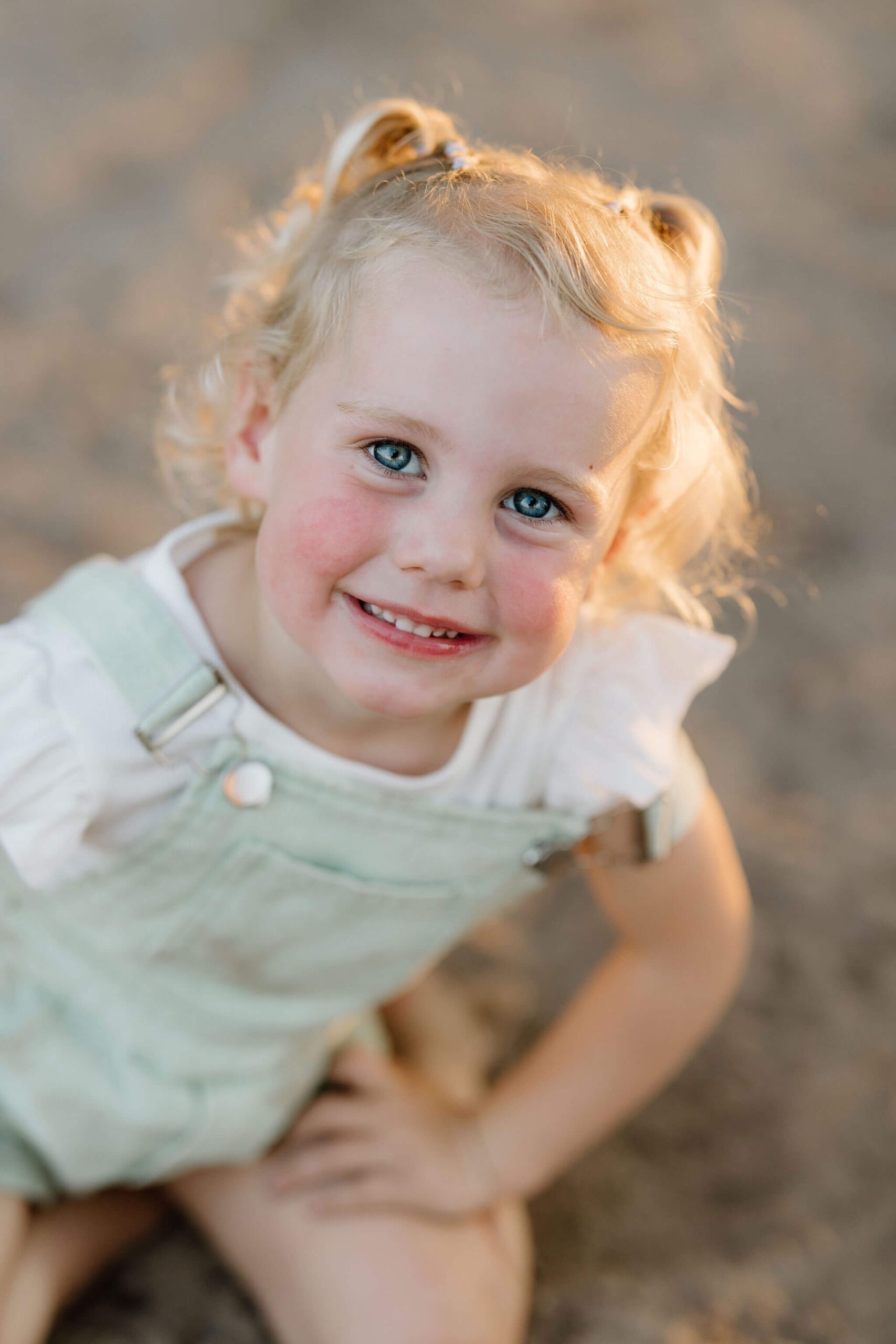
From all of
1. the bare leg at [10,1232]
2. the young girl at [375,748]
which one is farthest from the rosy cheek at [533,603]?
the bare leg at [10,1232]

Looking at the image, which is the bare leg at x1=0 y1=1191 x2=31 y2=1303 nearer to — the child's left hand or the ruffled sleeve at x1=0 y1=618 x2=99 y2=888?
the child's left hand

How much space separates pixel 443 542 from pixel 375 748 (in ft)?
0.89

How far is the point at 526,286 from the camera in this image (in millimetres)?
776

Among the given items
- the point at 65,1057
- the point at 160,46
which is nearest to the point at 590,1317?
the point at 65,1057

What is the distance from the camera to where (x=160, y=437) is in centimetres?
117

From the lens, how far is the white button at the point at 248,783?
922 mm

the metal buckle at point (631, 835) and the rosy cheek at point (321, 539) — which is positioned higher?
the rosy cheek at point (321, 539)

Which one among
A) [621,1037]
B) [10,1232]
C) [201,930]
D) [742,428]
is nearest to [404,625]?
[201,930]

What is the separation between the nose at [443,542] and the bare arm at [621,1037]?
450 millimetres

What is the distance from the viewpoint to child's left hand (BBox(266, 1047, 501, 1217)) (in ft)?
3.73

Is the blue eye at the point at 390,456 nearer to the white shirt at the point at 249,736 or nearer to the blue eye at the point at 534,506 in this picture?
the blue eye at the point at 534,506

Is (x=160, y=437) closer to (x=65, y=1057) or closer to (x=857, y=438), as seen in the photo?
(x=65, y=1057)

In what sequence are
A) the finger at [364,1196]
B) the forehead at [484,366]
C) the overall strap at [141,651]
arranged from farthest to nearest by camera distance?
1. the finger at [364,1196]
2. the overall strap at [141,651]
3. the forehead at [484,366]

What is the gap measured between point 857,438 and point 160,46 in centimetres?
175
